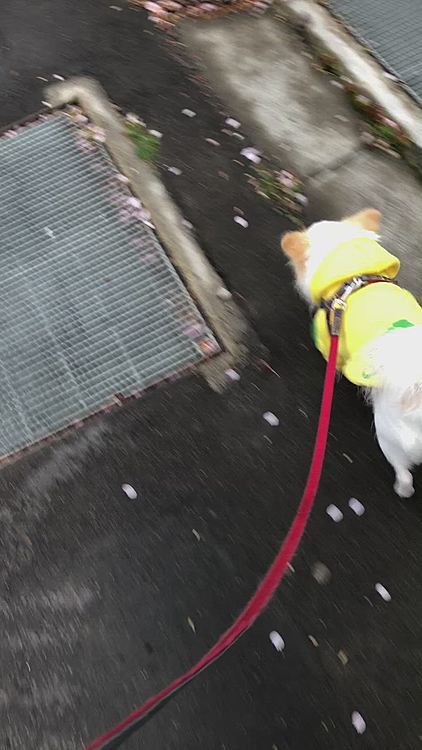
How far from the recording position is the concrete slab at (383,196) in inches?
140

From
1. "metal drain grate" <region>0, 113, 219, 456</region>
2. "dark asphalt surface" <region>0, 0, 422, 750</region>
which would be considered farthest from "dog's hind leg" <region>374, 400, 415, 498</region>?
"metal drain grate" <region>0, 113, 219, 456</region>

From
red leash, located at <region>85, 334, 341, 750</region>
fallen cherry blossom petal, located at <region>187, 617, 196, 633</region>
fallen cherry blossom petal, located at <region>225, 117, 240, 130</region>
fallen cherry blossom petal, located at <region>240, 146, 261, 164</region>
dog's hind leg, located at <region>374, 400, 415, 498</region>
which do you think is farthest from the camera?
fallen cherry blossom petal, located at <region>225, 117, 240, 130</region>

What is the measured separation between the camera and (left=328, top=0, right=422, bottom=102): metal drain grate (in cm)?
411

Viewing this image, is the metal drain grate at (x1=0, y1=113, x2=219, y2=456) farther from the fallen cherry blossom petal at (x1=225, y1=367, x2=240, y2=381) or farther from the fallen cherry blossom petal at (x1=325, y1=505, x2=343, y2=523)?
the fallen cherry blossom petal at (x1=325, y1=505, x2=343, y2=523)

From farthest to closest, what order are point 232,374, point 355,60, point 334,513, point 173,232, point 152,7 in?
point 152,7, point 355,60, point 173,232, point 232,374, point 334,513

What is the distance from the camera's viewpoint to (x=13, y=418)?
10.9 ft

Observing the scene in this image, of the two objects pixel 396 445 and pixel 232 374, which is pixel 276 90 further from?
pixel 396 445

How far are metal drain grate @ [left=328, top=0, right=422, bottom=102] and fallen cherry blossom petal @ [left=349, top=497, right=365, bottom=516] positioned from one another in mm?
2666

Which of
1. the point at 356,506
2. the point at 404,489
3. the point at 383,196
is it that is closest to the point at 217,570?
the point at 356,506

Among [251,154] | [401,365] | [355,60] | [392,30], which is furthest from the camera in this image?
[392,30]

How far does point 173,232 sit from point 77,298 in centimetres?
69

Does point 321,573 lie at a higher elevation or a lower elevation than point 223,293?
lower

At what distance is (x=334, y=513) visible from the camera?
9.61 ft

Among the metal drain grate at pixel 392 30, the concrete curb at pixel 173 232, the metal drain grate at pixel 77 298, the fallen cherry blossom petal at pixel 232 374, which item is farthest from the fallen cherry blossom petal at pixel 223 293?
the metal drain grate at pixel 392 30
